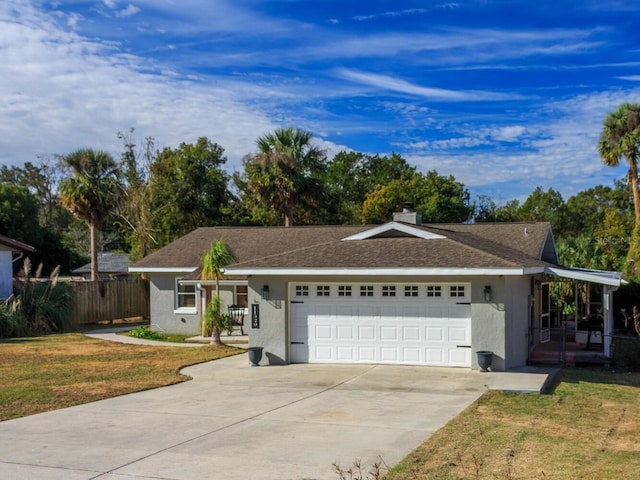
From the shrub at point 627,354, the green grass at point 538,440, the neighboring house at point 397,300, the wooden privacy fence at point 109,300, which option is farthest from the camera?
the wooden privacy fence at point 109,300

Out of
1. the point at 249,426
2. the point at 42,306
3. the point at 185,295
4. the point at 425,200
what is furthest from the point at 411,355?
the point at 425,200

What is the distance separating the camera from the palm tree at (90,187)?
1275 inches

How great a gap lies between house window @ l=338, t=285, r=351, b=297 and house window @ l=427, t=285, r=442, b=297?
196 centimetres

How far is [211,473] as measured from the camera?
788 cm

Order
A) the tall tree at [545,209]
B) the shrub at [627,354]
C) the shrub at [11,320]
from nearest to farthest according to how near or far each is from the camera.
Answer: the shrub at [627,354], the shrub at [11,320], the tall tree at [545,209]

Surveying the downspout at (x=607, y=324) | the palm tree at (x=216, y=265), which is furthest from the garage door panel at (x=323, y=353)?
the downspout at (x=607, y=324)

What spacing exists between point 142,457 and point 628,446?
6369 millimetres

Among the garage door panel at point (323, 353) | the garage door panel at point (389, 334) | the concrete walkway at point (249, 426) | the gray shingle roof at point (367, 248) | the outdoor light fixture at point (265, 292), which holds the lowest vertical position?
the concrete walkway at point (249, 426)

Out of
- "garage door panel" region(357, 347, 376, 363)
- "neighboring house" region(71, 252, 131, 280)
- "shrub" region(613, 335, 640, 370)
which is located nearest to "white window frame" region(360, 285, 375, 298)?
"garage door panel" region(357, 347, 376, 363)

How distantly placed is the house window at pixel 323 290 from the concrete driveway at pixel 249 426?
7.24ft

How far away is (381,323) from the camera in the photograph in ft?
54.1

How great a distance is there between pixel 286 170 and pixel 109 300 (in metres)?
10.9

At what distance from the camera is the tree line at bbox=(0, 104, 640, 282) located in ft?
109

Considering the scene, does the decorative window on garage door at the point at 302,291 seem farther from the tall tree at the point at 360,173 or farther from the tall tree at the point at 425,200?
the tall tree at the point at 360,173
